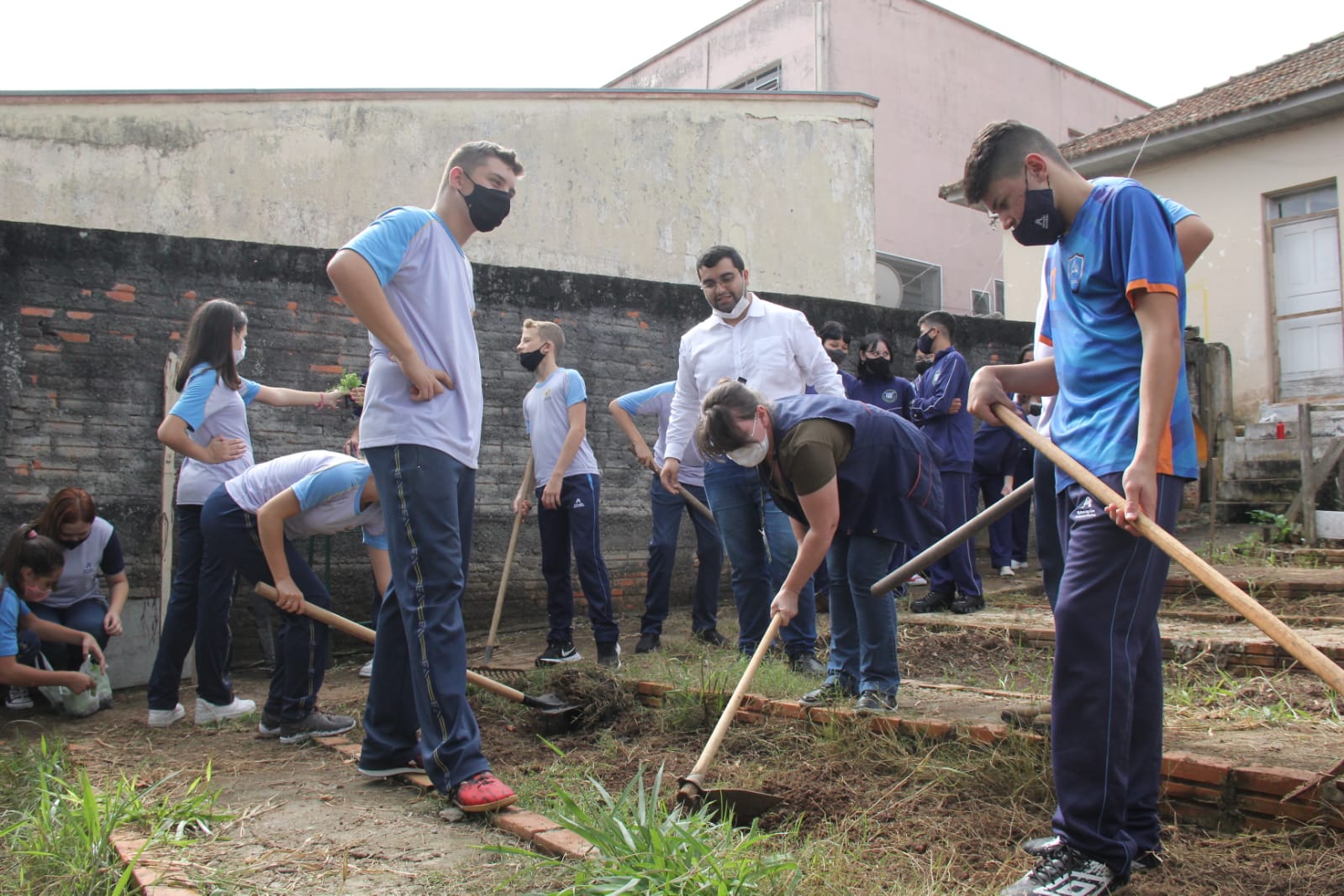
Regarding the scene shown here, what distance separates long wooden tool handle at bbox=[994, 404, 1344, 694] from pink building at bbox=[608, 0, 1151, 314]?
1508 centimetres

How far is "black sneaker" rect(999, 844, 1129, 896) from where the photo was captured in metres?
2.12

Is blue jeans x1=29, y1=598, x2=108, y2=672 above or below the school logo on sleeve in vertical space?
below

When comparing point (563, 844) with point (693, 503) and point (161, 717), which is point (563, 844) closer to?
point (161, 717)

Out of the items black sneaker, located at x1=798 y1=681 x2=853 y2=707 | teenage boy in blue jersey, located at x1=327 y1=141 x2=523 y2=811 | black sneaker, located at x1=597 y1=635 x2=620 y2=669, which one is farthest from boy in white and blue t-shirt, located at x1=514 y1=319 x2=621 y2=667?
teenage boy in blue jersey, located at x1=327 y1=141 x2=523 y2=811

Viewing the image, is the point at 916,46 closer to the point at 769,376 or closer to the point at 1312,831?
the point at 769,376

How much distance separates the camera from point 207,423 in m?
4.66

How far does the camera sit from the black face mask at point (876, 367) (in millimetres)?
A: 6836

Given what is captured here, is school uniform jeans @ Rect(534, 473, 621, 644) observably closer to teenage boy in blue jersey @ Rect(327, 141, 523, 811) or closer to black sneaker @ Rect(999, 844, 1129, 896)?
teenage boy in blue jersey @ Rect(327, 141, 523, 811)

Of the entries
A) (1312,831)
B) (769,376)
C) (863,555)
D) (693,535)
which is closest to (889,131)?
(693,535)

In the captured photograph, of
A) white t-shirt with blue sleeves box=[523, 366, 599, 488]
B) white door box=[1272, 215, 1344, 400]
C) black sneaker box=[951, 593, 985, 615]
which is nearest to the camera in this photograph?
white t-shirt with blue sleeves box=[523, 366, 599, 488]

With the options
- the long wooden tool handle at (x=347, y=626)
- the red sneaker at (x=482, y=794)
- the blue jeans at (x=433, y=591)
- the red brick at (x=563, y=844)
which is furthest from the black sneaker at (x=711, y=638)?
the red brick at (x=563, y=844)

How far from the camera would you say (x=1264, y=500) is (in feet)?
31.2

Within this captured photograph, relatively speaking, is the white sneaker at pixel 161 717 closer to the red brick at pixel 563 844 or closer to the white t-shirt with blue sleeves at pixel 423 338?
the white t-shirt with blue sleeves at pixel 423 338

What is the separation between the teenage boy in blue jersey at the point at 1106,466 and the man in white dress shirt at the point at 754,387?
2152 millimetres
